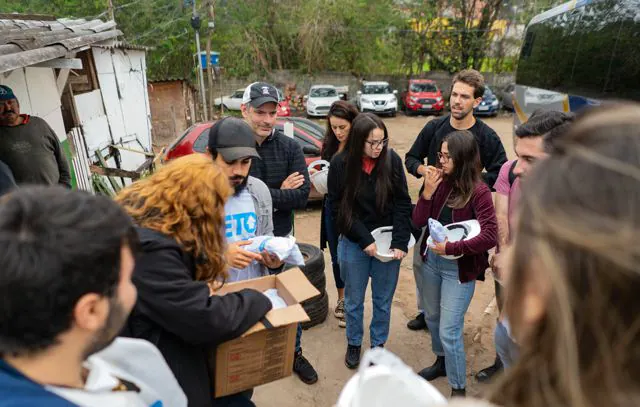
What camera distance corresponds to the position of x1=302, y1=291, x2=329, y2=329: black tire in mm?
3941

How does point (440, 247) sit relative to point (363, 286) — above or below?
above

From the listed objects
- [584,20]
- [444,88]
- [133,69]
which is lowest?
[444,88]

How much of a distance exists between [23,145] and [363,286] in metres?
4.02

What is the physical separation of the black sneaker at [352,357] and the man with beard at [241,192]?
127 cm

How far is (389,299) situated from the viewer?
336cm

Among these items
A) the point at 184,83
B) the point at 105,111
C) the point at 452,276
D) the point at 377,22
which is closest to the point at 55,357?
the point at 452,276

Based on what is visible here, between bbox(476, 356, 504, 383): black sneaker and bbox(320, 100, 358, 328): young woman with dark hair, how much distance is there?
1.23m

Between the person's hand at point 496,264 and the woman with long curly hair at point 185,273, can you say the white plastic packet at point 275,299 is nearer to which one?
the woman with long curly hair at point 185,273

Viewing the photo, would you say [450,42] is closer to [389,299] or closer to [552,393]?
[389,299]

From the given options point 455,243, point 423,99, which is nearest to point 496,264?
point 455,243

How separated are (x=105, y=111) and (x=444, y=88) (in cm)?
2014

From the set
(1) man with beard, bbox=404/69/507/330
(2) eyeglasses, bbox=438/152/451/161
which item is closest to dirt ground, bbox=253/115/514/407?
(1) man with beard, bbox=404/69/507/330

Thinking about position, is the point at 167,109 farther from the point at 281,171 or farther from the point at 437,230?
the point at 437,230

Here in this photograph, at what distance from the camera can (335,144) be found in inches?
164
